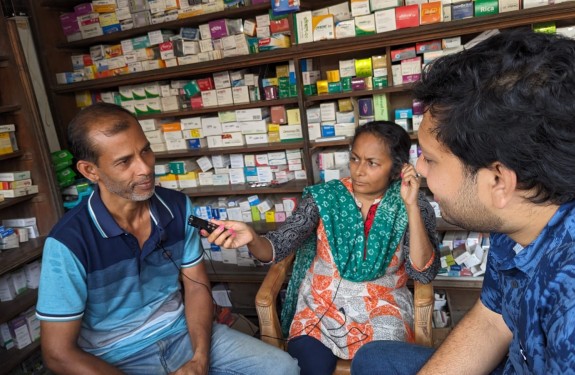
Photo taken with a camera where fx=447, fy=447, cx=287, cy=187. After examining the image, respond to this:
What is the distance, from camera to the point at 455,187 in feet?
3.07

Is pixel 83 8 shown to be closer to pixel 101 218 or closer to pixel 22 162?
pixel 22 162

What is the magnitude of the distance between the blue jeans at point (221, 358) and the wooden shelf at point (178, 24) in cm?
185

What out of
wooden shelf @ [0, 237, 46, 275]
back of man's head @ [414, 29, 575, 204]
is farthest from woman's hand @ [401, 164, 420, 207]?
wooden shelf @ [0, 237, 46, 275]

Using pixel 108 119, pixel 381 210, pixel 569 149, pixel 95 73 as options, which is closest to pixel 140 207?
pixel 108 119

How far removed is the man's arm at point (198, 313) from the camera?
1.54 m

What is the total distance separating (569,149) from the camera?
780 mm

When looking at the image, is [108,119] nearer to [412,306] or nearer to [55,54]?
[412,306]

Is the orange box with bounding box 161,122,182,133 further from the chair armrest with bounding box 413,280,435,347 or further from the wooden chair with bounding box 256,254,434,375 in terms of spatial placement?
the chair armrest with bounding box 413,280,435,347

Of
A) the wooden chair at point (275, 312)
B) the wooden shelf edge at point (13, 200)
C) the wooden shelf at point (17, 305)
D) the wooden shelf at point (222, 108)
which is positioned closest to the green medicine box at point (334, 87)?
the wooden shelf at point (222, 108)

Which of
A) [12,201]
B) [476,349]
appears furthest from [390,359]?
[12,201]

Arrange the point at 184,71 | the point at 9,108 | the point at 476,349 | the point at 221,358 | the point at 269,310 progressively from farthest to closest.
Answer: the point at 184,71
the point at 9,108
the point at 269,310
the point at 221,358
the point at 476,349

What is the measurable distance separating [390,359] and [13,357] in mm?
2052

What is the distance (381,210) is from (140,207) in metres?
0.96

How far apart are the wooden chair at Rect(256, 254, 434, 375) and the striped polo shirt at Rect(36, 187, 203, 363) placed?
0.31 meters
